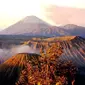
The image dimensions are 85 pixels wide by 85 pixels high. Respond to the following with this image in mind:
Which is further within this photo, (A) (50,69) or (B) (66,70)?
(B) (66,70)

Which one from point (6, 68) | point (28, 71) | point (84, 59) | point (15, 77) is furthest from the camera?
point (84, 59)

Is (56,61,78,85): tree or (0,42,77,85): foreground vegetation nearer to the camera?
(0,42,77,85): foreground vegetation

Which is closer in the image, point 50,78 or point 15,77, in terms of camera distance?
point 50,78

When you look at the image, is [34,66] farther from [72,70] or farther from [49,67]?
[72,70]

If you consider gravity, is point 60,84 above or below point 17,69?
above

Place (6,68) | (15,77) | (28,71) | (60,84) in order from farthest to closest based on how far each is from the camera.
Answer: (6,68) → (15,77) → (28,71) → (60,84)

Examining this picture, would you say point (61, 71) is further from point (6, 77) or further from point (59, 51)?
point (6, 77)

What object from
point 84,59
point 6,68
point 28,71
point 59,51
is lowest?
point 84,59

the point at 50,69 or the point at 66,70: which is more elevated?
the point at 50,69

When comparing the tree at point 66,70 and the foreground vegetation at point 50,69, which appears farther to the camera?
the tree at point 66,70

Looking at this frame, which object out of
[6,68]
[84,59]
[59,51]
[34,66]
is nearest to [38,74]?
[34,66]
